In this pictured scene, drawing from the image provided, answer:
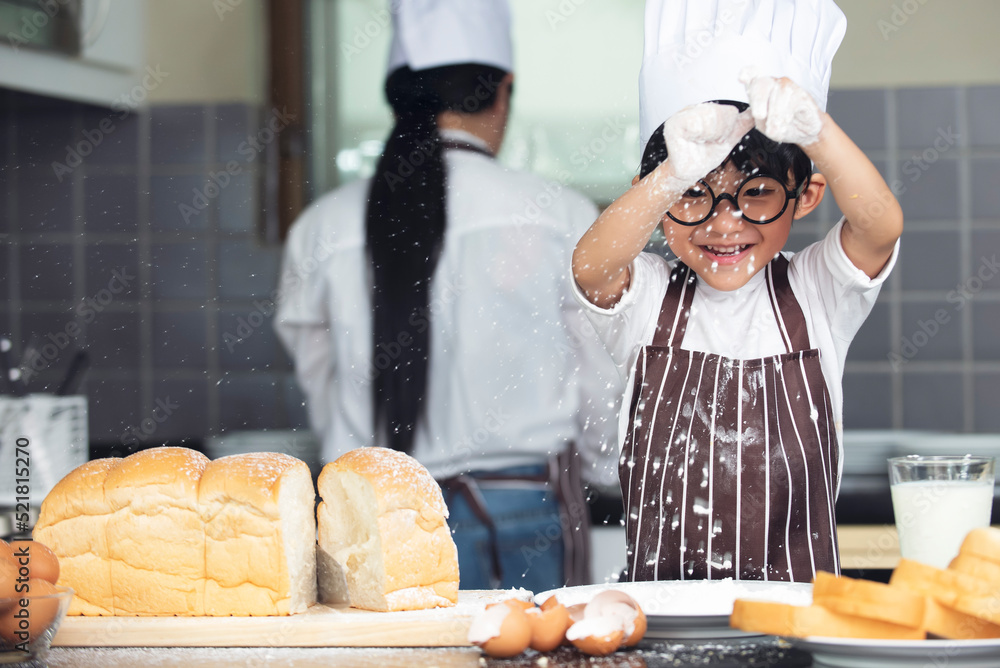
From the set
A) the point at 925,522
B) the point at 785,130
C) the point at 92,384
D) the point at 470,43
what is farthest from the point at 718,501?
the point at 92,384

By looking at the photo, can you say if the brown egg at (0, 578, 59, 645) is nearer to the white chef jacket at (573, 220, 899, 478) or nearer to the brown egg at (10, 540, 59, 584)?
the brown egg at (10, 540, 59, 584)

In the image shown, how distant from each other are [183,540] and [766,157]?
667mm

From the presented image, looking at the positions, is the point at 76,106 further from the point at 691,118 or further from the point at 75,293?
the point at 691,118

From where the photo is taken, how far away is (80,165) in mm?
2340

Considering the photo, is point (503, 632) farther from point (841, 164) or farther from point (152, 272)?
point (152, 272)

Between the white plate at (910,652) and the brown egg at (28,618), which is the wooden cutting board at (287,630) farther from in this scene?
the white plate at (910,652)

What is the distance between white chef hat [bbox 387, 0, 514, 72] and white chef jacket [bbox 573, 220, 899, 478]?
681 mm

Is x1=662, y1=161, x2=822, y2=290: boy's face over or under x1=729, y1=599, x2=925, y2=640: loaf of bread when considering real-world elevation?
over

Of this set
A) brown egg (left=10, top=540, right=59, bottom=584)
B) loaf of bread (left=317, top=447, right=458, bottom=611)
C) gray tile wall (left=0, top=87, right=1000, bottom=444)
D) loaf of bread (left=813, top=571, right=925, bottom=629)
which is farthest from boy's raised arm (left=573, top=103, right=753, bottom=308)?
gray tile wall (left=0, top=87, right=1000, bottom=444)

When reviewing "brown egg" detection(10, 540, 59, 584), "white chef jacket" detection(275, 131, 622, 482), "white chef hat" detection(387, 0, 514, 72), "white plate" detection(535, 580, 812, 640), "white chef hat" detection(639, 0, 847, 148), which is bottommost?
"white plate" detection(535, 580, 812, 640)

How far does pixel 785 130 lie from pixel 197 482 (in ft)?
1.96

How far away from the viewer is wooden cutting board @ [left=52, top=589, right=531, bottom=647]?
0.77 meters

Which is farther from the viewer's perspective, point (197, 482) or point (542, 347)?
point (542, 347)

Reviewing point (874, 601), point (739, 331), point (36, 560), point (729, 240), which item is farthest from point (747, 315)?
point (36, 560)
